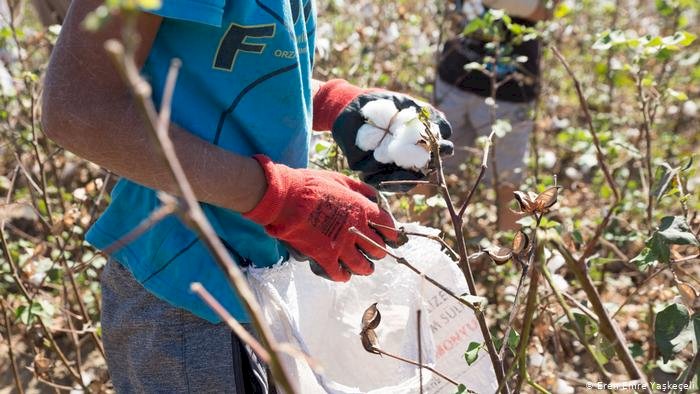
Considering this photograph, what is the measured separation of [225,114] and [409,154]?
314 millimetres

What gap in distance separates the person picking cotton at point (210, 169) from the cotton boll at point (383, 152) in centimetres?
1

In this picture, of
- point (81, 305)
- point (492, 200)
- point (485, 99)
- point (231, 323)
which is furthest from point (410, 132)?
point (492, 200)

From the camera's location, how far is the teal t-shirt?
3.97 feet

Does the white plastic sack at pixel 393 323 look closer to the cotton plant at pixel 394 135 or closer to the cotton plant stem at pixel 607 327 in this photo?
the cotton plant at pixel 394 135

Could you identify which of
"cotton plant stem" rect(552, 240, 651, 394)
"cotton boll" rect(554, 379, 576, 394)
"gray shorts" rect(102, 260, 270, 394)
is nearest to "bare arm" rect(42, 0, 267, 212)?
"gray shorts" rect(102, 260, 270, 394)

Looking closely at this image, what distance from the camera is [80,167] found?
10.8 ft

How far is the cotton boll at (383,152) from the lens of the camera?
141cm

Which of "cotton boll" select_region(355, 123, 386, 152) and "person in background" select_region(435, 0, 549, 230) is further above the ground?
"cotton boll" select_region(355, 123, 386, 152)

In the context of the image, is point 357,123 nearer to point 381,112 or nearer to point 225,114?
point 381,112

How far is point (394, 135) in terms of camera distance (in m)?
1.41

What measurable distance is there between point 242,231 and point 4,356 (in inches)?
68.4

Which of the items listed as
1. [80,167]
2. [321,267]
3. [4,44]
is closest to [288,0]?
[321,267]

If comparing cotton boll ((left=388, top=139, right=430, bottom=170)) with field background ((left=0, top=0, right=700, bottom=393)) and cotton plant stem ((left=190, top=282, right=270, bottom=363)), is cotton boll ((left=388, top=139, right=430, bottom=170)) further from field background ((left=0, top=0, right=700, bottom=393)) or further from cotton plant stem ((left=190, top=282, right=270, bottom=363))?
cotton plant stem ((left=190, top=282, right=270, bottom=363))

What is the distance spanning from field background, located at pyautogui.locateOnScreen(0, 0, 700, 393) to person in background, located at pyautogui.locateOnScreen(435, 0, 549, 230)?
0.24ft
